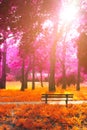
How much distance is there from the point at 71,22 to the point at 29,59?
524 inches

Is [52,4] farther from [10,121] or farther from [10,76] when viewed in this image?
[10,76]

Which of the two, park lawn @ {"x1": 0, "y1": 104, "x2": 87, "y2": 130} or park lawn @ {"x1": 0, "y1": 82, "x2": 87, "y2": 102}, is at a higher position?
park lawn @ {"x1": 0, "y1": 82, "x2": 87, "y2": 102}

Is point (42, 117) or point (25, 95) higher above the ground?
point (25, 95)

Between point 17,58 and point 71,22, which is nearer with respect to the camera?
point 71,22

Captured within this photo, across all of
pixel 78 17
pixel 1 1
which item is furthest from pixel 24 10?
pixel 78 17

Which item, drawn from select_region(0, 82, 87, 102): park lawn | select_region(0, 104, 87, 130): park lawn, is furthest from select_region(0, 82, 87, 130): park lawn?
select_region(0, 82, 87, 102): park lawn

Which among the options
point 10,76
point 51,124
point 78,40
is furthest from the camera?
point 10,76

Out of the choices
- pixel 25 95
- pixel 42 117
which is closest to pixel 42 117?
pixel 42 117

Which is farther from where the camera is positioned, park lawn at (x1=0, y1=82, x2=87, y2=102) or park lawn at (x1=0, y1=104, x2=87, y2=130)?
park lawn at (x1=0, y1=82, x2=87, y2=102)

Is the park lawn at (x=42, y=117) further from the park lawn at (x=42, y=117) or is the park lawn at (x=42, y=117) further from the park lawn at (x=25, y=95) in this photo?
the park lawn at (x=25, y=95)

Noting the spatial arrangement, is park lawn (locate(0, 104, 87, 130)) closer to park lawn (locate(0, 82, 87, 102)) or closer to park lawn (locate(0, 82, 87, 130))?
park lawn (locate(0, 82, 87, 130))

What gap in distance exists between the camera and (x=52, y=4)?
2728cm

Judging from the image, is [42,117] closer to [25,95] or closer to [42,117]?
[42,117]

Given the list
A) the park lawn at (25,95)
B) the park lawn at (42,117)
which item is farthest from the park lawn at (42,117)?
the park lawn at (25,95)
